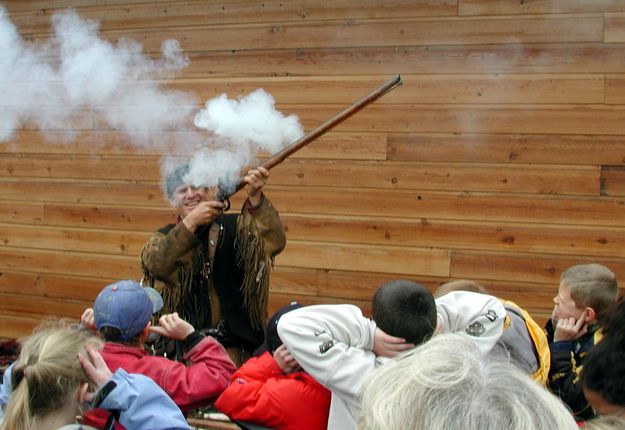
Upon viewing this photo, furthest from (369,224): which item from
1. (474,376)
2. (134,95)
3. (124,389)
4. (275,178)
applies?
(474,376)

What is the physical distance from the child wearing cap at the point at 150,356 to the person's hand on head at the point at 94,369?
0.94ft

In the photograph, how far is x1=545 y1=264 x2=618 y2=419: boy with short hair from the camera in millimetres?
2459

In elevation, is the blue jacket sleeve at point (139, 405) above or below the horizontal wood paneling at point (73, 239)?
below

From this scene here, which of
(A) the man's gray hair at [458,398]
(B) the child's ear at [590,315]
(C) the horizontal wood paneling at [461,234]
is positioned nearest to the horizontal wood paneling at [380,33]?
(C) the horizontal wood paneling at [461,234]

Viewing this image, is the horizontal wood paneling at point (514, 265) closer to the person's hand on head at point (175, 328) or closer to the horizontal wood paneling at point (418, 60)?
the horizontal wood paneling at point (418, 60)

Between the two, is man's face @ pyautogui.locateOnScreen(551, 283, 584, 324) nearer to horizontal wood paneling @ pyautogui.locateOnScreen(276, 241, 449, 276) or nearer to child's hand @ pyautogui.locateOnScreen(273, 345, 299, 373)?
child's hand @ pyautogui.locateOnScreen(273, 345, 299, 373)

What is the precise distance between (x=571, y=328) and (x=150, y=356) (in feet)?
4.68

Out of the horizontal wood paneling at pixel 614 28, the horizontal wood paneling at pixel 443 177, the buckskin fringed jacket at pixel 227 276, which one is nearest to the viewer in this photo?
the buckskin fringed jacket at pixel 227 276

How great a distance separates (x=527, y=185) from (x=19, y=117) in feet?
11.2

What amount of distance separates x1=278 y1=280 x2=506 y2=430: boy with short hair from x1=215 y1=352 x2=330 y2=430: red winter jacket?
106 mm

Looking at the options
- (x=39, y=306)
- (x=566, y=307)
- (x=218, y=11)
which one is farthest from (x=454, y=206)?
(x=39, y=306)

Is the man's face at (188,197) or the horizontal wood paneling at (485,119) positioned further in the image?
the horizontal wood paneling at (485,119)

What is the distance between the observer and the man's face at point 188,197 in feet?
10.8

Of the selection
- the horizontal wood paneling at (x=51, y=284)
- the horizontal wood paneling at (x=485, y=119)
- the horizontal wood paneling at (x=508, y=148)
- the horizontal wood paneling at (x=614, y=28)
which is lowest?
the horizontal wood paneling at (x=51, y=284)
